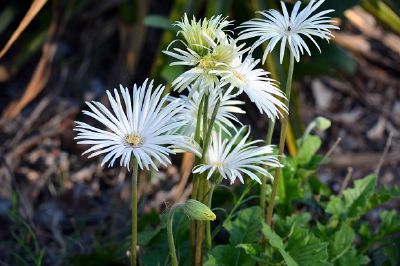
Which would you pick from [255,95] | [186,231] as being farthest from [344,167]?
[255,95]

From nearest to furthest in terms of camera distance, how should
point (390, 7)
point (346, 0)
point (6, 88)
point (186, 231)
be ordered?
1. point (186, 231)
2. point (346, 0)
3. point (390, 7)
4. point (6, 88)

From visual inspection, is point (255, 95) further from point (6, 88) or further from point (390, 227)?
point (6, 88)

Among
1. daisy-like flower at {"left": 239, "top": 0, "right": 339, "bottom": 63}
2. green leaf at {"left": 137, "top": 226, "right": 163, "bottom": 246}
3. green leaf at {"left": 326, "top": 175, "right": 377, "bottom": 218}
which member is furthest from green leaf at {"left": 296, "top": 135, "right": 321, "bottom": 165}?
daisy-like flower at {"left": 239, "top": 0, "right": 339, "bottom": 63}

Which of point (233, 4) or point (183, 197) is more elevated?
point (233, 4)

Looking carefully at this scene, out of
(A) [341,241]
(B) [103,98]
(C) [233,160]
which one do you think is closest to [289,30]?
(C) [233,160]

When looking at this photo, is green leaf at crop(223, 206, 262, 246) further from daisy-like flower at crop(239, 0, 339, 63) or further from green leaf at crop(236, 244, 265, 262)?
daisy-like flower at crop(239, 0, 339, 63)

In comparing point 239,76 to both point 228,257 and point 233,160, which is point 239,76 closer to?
point 233,160
